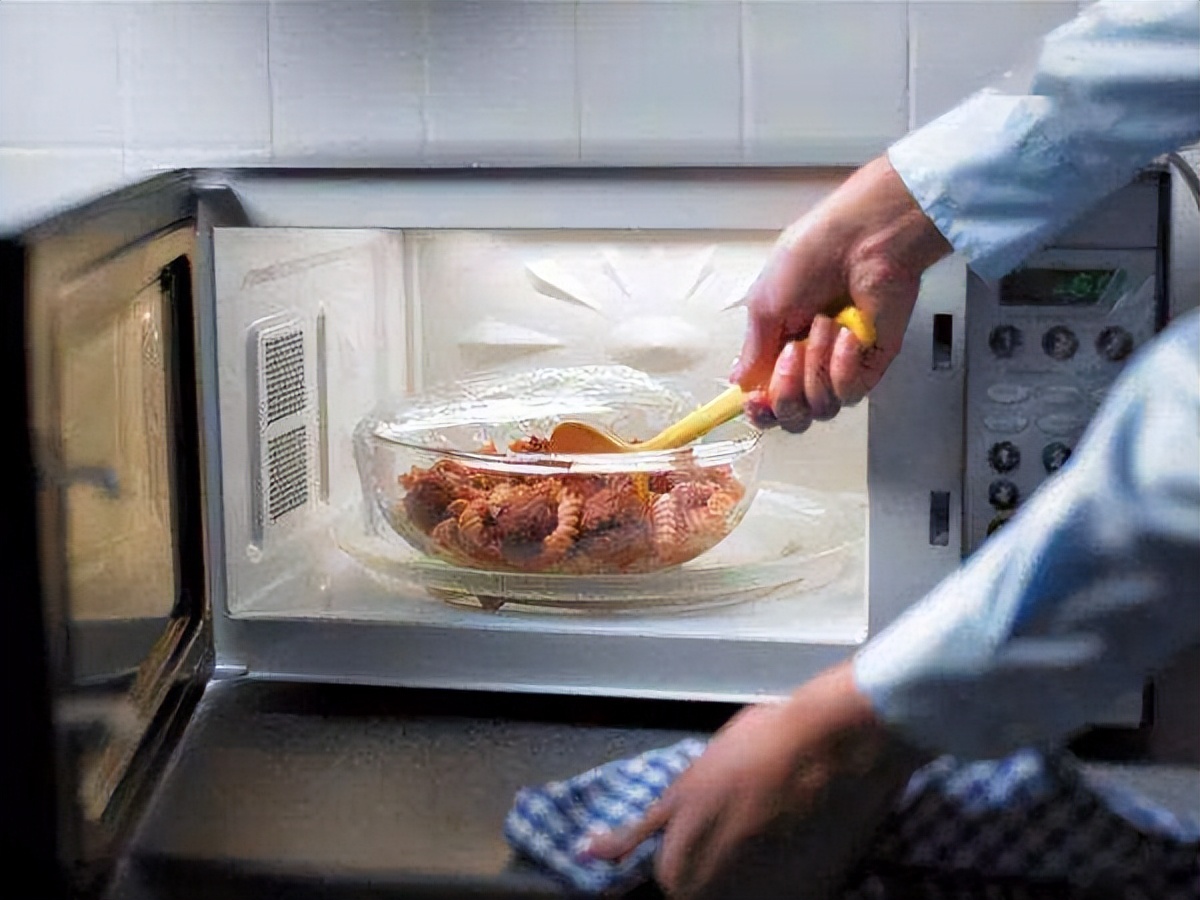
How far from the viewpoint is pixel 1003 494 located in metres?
0.83

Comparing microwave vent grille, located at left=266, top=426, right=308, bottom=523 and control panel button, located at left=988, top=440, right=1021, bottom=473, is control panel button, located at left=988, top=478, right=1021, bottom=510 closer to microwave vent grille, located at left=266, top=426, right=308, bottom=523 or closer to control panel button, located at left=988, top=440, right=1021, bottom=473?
control panel button, located at left=988, top=440, right=1021, bottom=473

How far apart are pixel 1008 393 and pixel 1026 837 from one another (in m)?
0.21

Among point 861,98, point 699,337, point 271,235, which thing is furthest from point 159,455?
point 861,98


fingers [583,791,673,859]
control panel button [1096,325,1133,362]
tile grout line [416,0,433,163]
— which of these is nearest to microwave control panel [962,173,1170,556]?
control panel button [1096,325,1133,362]

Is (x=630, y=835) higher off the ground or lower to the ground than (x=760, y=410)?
lower

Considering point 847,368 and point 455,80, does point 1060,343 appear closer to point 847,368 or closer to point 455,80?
point 847,368

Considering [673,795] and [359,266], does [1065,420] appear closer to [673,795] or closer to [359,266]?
[673,795]

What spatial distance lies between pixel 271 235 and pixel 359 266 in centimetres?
7

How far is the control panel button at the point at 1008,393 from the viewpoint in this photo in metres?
0.83

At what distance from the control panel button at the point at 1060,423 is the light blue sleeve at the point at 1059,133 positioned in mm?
71

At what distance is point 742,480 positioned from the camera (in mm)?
946

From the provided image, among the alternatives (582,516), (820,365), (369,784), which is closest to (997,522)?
(820,365)

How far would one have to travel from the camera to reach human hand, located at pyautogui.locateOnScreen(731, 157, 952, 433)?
0.81 meters

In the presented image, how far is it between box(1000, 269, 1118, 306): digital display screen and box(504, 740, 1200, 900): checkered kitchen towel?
0.70 feet
